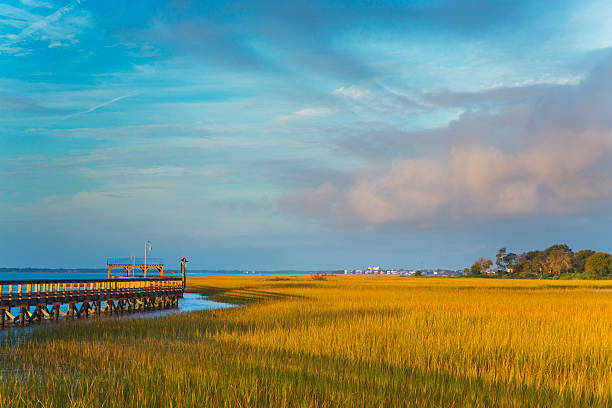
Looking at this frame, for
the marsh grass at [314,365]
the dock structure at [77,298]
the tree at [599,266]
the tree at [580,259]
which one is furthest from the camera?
the tree at [580,259]

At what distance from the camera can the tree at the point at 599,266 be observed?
123688 millimetres

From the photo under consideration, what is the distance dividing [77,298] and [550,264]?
531ft

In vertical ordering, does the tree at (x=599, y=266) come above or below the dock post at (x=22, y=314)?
below

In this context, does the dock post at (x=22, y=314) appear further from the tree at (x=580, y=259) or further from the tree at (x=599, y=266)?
the tree at (x=580, y=259)

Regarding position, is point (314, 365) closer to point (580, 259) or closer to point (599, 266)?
point (599, 266)

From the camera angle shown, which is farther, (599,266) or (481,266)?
(481,266)

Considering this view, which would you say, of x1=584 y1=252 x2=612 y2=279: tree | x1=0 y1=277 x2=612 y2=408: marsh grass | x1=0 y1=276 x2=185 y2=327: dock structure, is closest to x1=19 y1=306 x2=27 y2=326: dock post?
x1=0 y1=276 x2=185 y2=327: dock structure

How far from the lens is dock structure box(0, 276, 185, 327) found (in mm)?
25516

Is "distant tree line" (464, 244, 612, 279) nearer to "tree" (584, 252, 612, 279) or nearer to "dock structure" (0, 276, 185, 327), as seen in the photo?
"tree" (584, 252, 612, 279)

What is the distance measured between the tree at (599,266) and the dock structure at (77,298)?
117 metres

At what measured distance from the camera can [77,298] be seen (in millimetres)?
30344

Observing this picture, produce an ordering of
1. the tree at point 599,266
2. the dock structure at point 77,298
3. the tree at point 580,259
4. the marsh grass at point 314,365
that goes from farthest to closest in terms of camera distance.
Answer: the tree at point 580,259
the tree at point 599,266
the dock structure at point 77,298
the marsh grass at point 314,365

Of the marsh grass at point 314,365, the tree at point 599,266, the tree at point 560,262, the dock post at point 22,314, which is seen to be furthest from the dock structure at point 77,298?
the tree at point 560,262

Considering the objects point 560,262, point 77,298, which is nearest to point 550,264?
point 560,262
